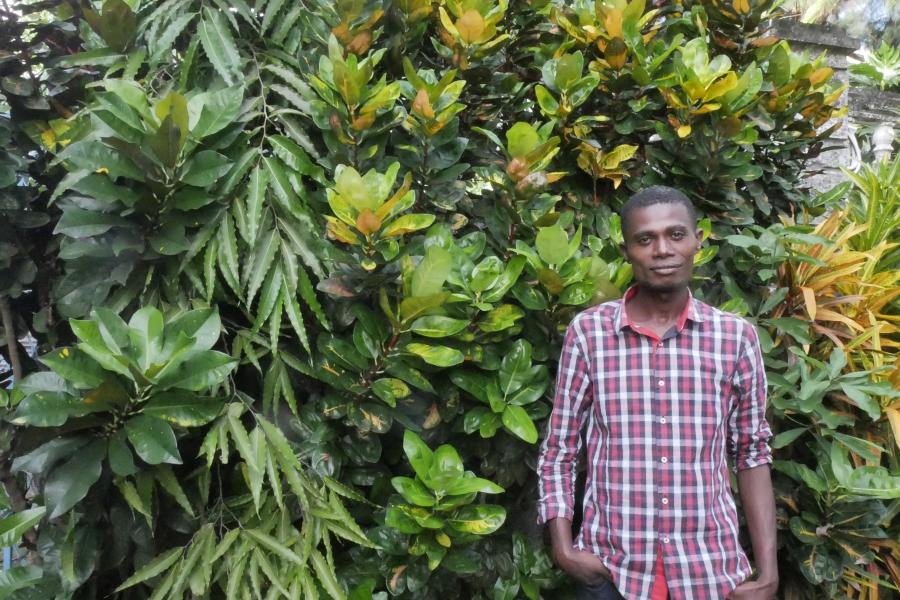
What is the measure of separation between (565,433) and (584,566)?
0.35 meters

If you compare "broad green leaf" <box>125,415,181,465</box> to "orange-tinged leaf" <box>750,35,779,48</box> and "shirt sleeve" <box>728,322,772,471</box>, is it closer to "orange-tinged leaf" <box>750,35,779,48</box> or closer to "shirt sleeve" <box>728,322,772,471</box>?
"shirt sleeve" <box>728,322,772,471</box>

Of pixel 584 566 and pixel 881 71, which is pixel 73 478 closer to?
pixel 584 566

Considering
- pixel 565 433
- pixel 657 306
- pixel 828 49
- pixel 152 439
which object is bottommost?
pixel 565 433

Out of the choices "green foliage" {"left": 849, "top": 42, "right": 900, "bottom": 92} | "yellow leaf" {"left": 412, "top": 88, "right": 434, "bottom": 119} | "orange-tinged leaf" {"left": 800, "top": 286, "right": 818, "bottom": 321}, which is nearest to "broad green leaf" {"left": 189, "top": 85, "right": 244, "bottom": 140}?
"yellow leaf" {"left": 412, "top": 88, "right": 434, "bottom": 119}

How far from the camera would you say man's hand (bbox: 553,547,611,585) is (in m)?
1.72

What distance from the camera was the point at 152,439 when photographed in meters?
1.48

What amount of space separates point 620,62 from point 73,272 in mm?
1899

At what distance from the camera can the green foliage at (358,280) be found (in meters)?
1.68


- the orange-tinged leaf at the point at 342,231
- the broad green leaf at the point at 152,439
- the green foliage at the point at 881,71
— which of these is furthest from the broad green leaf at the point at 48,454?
the green foliage at the point at 881,71

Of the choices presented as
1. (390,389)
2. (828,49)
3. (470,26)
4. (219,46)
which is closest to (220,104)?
(219,46)

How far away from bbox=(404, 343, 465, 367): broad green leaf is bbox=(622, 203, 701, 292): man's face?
0.54 m

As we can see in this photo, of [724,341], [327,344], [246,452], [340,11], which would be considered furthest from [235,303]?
[724,341]

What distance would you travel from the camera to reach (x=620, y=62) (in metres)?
2.25

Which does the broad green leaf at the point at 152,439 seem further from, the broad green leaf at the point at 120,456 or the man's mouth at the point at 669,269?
the man's mouth at the point at 669,269
